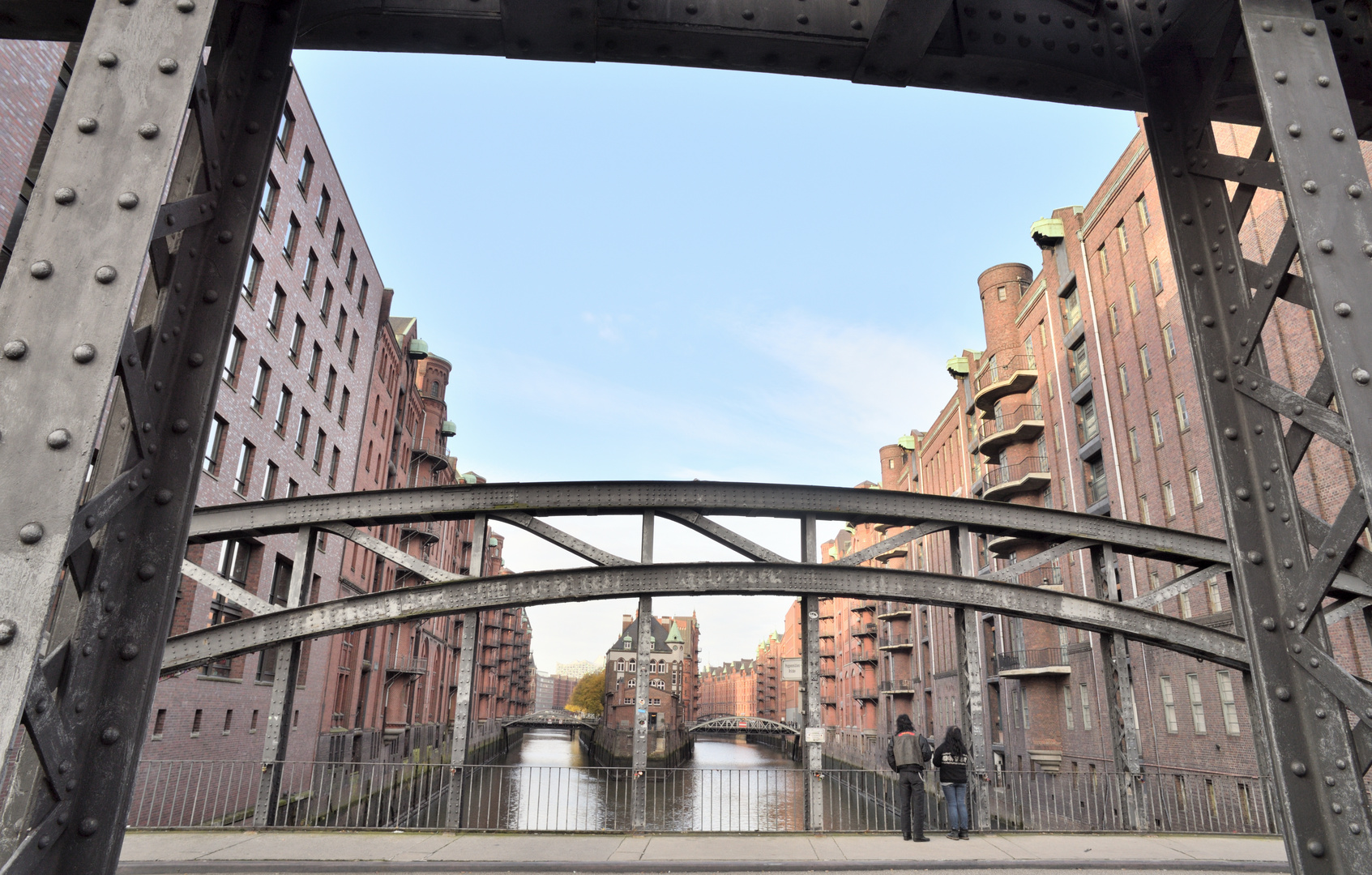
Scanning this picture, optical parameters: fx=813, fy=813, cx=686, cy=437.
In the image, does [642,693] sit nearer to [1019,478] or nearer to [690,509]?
[690,509]

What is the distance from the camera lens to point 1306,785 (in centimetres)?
242

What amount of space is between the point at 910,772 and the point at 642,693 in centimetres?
430

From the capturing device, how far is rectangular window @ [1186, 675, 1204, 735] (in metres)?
23.3

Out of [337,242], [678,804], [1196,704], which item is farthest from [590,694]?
[1196,704]

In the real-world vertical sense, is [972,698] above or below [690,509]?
below

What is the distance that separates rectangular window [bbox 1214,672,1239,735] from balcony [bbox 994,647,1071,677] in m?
7.40

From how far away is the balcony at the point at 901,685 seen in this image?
51094 mm

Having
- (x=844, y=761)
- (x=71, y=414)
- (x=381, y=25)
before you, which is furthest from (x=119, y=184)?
(x=844, y=761)

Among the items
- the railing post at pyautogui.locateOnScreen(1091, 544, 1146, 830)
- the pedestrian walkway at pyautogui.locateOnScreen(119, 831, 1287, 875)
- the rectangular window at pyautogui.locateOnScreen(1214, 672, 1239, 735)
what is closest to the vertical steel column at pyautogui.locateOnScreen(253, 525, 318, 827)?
the pedestrian walkway at pyautogui.locateOnScreen(119, 831, 1287, 875)

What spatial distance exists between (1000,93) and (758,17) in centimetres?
114

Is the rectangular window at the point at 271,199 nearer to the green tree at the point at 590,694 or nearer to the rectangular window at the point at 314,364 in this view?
the rectangular window at the point at 314,364

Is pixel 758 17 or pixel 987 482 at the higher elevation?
pixel 987 482

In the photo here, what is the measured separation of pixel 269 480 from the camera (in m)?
26.1

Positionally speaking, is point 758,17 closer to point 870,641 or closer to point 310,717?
point 310,717
